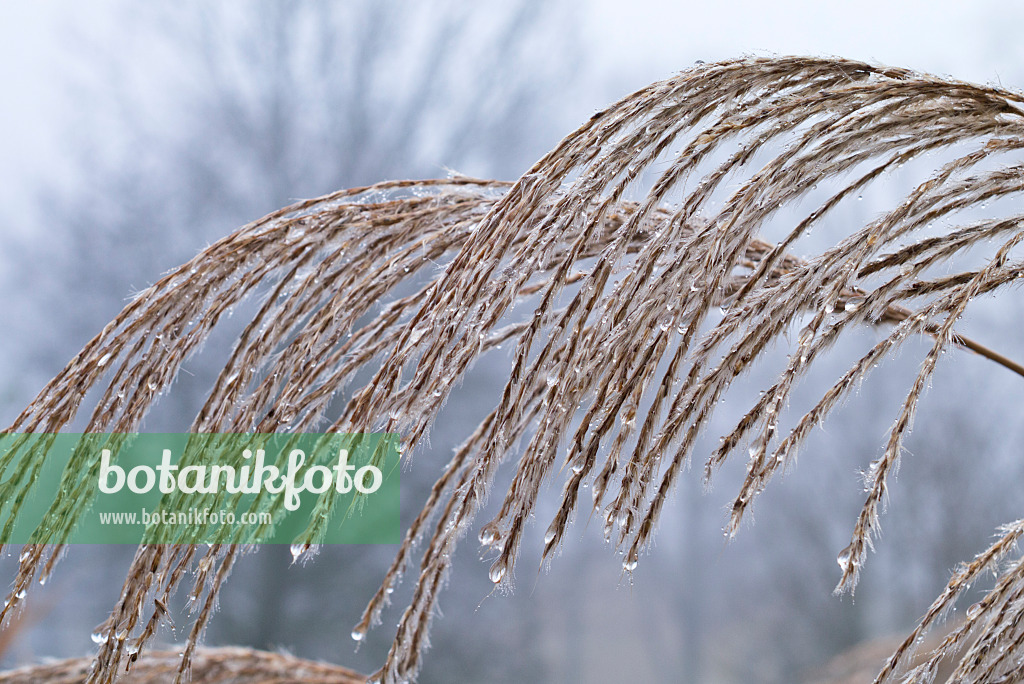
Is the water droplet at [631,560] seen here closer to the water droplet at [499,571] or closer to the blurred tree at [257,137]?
the water droplet at [499,571]

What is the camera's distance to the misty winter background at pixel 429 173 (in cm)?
377

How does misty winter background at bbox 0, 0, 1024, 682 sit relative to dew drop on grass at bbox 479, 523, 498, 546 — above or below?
above

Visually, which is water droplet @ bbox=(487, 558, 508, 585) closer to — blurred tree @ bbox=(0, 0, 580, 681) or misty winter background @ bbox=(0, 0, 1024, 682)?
misty winter background @ bbox=(0, 0, 1024, 682)

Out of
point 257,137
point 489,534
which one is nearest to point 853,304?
point 489,534

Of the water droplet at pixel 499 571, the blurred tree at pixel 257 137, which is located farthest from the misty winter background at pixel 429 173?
the water droplet at pixel 499 571

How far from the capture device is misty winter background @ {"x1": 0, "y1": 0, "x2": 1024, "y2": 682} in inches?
148

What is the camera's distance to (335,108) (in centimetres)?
432

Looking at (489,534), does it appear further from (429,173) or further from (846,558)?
(429,173)

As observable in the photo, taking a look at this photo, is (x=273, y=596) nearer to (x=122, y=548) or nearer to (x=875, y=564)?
(x=122, y=548)

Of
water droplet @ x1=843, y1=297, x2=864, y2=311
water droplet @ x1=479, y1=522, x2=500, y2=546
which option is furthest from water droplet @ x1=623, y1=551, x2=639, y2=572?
water droplet @ x1=843, y1=297, x2=864, y2=311

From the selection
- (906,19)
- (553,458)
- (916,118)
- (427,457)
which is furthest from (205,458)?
(906,19)

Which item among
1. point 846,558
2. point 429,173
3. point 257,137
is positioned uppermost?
point 257,137

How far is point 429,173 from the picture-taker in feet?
14.4

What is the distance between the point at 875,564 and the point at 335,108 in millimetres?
4076
